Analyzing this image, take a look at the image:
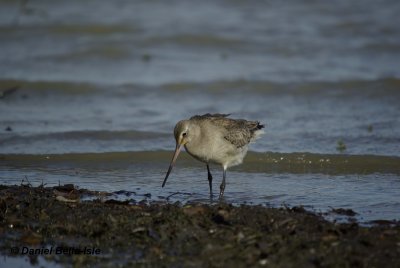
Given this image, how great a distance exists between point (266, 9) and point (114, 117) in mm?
8341

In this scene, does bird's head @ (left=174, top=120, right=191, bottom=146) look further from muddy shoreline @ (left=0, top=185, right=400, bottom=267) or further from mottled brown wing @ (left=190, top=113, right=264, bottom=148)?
muddy shoreline @ (left=0, top=185, right=400, bottom=267)

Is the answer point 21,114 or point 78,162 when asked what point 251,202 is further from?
point 21,114

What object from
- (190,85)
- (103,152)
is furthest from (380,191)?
(190,85)

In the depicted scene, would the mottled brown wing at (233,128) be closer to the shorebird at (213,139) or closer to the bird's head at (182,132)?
the shorebird at (213,139)

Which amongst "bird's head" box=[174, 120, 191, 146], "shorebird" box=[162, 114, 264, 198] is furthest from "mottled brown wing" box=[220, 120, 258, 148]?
"bird's head" box=[174, 120, 191, 146]

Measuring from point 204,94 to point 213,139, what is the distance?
18.1 ft

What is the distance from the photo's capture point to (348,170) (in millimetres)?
9195

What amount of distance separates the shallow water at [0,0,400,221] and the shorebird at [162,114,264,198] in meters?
0.38

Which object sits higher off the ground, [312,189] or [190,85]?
[190,85]

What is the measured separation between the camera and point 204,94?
13711 millimetres

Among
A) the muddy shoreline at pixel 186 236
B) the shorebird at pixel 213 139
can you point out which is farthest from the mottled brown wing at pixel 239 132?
the muddy shoreline at pixel 186 236

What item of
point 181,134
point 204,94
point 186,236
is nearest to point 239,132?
point 181,134

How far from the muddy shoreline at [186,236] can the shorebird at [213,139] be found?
125 cm

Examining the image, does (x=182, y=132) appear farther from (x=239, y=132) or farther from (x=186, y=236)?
(x=186, y=236)
